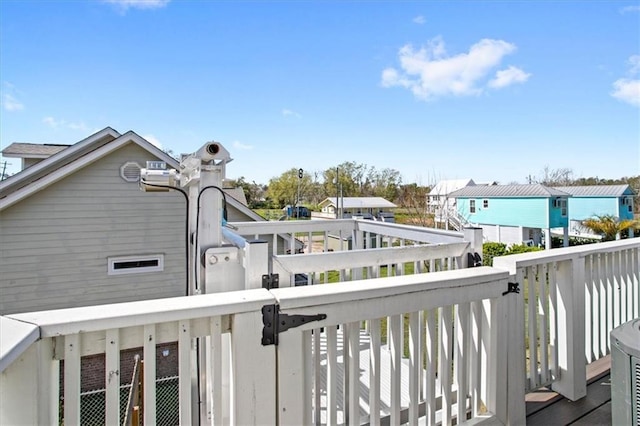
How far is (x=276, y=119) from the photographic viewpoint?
13.4 m

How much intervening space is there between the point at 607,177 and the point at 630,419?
3513 centimetres

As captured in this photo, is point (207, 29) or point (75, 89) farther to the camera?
point (75, 89)

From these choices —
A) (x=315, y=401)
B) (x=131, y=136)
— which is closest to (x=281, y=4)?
(x=131, y=136)

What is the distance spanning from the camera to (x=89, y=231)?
6.89m

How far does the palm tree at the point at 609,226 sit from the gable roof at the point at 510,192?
1840 mm

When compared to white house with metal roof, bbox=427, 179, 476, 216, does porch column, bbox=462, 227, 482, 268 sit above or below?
below

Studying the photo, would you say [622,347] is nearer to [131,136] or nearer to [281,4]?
[281,4]

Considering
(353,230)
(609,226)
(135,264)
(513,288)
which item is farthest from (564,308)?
(609,226)

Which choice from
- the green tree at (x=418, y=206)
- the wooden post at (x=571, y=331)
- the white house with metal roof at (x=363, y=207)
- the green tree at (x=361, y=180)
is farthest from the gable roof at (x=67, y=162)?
the green tree at (x=361, y=180)

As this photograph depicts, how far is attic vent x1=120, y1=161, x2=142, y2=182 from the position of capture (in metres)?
7.26

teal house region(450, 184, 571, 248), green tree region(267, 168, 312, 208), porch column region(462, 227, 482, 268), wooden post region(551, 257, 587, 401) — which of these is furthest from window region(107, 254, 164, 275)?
green tree region(267, 168, 312, 208)

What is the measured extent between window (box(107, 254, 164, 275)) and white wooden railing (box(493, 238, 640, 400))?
704 cm

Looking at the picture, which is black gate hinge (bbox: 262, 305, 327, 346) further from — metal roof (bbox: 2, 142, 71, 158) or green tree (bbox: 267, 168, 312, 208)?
green tree (bbox: 267, 168, 312, 208)

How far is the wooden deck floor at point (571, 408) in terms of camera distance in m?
1.72
